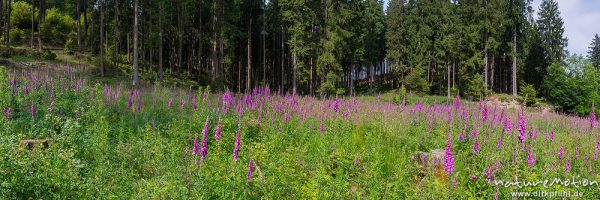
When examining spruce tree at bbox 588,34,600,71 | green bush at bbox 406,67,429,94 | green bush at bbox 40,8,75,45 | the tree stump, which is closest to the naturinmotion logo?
the tree stump

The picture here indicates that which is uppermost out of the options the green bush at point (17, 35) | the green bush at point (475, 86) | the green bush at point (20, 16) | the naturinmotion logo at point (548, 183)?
the green bush at point (20, 16)

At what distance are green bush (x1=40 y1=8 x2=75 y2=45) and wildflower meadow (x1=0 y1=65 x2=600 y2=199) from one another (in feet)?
116

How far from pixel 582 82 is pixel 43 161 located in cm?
5193

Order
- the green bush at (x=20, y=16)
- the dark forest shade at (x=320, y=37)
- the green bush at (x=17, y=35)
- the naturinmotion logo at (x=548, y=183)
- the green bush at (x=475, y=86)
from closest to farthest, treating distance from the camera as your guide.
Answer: the naturinmotion logo at (x=548, y=183), the dark forest shade at (x=320, y=37), the green bush at (x=17, y=35), the green bush at (x=20, y=16), the green bush at (x=475, y=86)

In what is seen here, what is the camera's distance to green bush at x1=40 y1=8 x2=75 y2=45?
3950 cm

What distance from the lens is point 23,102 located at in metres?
8.13

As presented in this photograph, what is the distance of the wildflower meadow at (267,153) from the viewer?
14.2 feet

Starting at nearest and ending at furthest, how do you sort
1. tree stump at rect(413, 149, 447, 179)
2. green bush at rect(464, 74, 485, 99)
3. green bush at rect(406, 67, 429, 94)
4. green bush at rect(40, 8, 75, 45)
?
tree stump at rect(413, 149, 447, 179) → green bush at rect(40, 8, 75, 45) → green bush at rect(464, 74, 485, 99) → green bush at rect(406, 67, 429, 94)

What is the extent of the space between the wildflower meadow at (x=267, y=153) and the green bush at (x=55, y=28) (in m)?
35.4

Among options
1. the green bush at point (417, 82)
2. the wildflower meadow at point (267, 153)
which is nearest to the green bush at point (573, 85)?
the green bush at point (417, 82)

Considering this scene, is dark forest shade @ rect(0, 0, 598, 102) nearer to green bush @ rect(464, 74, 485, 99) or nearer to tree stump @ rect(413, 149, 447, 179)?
green bush @ rect(464, 74, 485, 99)

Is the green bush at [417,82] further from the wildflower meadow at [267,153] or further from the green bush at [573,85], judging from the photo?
the wildflower meadow at [267,153]

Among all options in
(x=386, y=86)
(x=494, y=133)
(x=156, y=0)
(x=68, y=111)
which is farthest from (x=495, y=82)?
(x=68, y=111)

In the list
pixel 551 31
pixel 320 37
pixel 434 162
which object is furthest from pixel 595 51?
pixel 434 162
